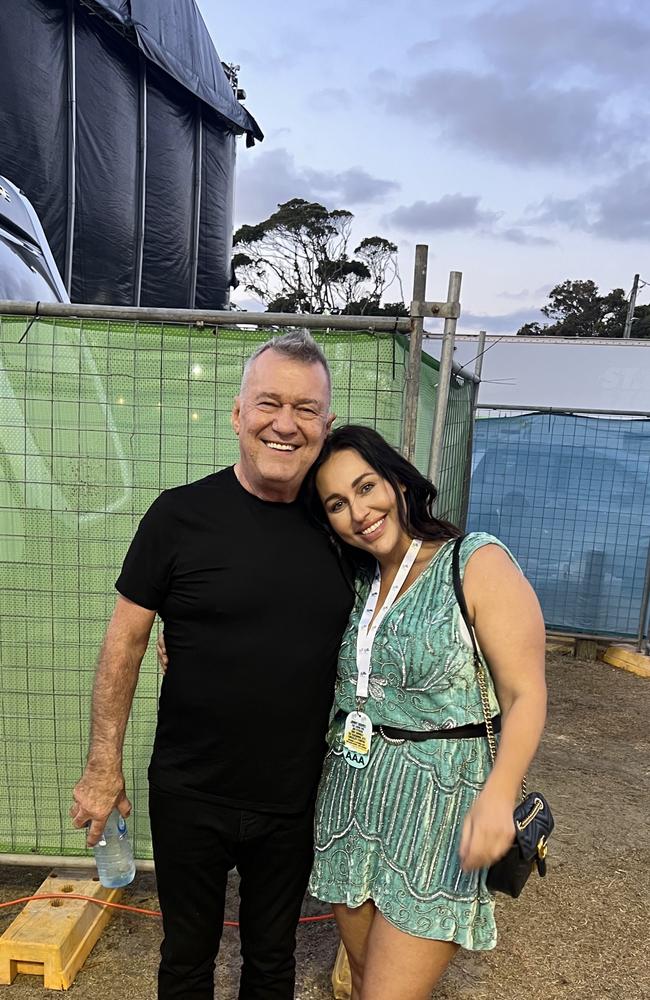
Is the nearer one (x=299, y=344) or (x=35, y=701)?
(x=299, y=344)

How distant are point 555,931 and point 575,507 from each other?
4.91 m

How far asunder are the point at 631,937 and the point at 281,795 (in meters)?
2.07

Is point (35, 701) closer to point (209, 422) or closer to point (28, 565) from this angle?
point (28, 565)

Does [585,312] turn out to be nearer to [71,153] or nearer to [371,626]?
[71,153]

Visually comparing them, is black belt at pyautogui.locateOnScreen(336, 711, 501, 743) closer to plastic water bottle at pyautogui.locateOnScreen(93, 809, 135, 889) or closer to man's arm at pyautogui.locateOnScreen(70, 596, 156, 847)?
man's arm at pyautogui.locateOnScreen(70, 596, 156, 847)

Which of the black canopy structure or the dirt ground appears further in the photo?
the black canopy structure

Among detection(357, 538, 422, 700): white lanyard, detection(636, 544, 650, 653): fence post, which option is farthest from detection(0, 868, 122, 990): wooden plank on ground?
detection(636, 544, 650, 653): fence post

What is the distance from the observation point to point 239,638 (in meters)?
1.86

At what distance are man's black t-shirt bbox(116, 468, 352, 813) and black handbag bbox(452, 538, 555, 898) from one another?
382 mm

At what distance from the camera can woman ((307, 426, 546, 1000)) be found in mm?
1632

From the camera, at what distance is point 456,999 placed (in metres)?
Answer: 2.58

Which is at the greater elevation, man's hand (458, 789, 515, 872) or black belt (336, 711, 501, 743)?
black belt (336, 711, 501, 743)

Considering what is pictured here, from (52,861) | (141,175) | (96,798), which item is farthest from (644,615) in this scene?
(141,175)

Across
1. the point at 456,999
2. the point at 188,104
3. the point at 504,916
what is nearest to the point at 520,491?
the point at 504,916
